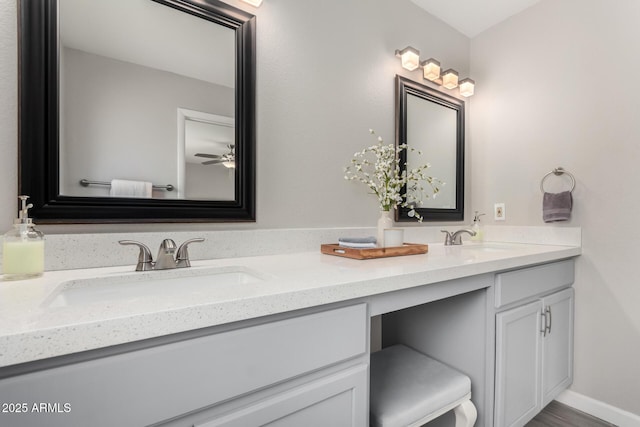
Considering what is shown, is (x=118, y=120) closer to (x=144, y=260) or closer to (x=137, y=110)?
(x=137, y=110)

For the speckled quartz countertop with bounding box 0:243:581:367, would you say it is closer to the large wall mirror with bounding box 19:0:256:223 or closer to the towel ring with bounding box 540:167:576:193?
the large wall mirror with bounding box 19:0:256:223

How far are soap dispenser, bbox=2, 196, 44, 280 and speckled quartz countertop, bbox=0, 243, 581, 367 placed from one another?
3 centimetres

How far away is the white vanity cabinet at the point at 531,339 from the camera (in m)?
1.27

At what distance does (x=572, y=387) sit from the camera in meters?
1.75

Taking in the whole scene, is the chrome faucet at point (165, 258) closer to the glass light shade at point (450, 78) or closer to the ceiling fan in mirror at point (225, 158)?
the ceiling fan in mirror at point (225, 158)

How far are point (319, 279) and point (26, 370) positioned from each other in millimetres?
568

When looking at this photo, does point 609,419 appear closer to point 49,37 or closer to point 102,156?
point 102,156

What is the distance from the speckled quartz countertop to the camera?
18.7 inches

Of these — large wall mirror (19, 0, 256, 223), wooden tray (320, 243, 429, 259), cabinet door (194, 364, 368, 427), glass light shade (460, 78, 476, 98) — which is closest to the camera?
cabinet door (194, 364, 368, 427)

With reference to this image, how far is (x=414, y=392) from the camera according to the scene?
1.09 m

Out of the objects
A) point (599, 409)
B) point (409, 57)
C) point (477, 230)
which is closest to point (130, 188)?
point (409, 57)

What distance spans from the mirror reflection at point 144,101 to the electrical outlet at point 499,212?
1843 mm

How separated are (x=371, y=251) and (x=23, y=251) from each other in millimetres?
1064

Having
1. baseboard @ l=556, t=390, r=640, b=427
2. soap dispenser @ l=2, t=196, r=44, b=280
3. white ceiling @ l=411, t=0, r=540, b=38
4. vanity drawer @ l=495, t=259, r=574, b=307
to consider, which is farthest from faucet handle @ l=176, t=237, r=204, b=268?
baseboard @ l=556, t=390, r=640, b=427
